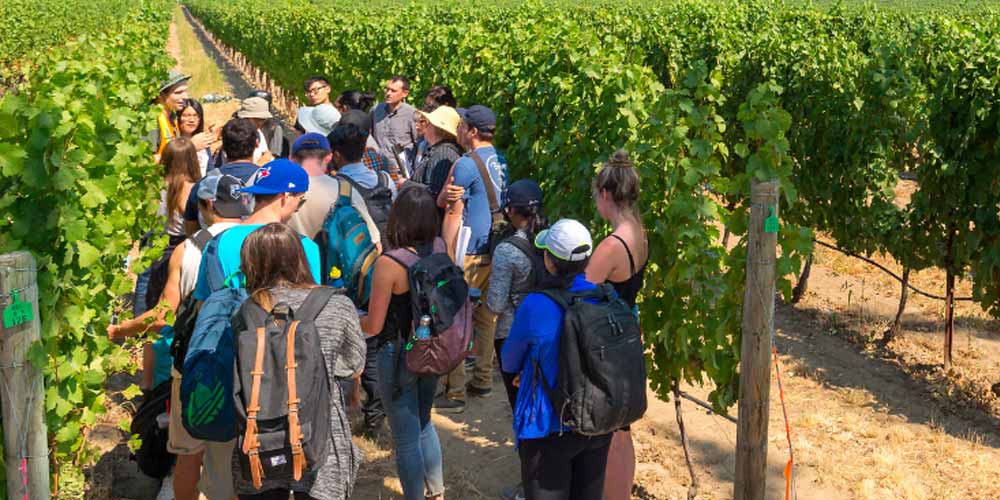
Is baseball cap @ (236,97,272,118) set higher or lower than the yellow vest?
higher

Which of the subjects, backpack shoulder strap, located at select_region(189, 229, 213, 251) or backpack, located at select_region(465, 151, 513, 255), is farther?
backpack, located at select_region(465, 151, 513, 255)

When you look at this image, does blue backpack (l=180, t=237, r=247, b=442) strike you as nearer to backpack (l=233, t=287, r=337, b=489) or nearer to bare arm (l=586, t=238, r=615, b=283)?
backpack (l=233, t=287, r=337, b=489)

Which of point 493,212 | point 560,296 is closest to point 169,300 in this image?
point 560,296

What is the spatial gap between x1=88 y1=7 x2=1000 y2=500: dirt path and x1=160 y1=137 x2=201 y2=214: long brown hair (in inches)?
51.5

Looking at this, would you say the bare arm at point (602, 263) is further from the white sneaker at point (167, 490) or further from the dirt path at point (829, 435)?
the white sneaker at point (167, 490)

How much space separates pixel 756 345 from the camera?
4383 millimetres

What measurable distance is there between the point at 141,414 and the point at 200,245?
2.66 ft

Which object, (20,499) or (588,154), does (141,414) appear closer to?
(20,499)

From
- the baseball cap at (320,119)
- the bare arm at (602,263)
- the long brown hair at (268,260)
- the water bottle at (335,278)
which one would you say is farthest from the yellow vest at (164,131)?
the long brown hair at (268,260)

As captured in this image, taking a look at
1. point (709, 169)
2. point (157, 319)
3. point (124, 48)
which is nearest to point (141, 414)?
point (157, 319)

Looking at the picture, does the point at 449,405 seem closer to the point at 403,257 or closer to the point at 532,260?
the point at 532,260

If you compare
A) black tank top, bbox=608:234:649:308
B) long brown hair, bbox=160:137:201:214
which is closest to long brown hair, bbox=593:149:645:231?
black tank top, bbox=608:234:649:308

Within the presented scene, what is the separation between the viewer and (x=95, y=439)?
5.99 meters

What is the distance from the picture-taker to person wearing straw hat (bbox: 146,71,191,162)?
8.23m
